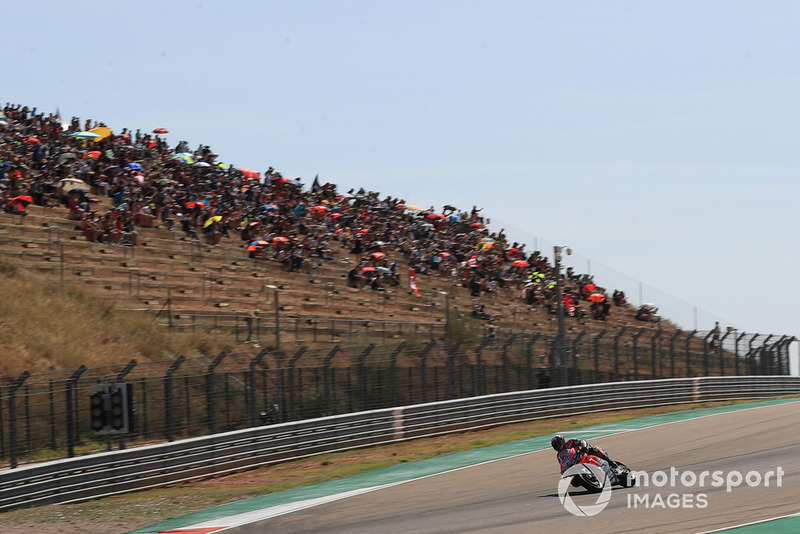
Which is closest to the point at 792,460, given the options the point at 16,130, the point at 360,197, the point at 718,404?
the point at 718,404

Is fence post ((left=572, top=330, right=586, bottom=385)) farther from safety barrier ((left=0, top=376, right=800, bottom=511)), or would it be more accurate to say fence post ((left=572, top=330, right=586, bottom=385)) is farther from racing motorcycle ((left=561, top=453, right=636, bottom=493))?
racing motorcycle ((left=561, top=453, right=636, bottom=493))

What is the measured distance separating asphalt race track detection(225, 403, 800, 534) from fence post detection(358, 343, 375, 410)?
5.74m

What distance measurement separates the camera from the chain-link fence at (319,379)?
18.0 m

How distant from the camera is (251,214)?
39312 mm

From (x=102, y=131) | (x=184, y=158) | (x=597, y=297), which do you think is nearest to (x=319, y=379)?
(x=102, y=131)

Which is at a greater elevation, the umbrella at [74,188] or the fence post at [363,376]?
the umbrella at [74,188]

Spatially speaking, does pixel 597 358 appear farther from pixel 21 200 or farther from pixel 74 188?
pixel 21 200

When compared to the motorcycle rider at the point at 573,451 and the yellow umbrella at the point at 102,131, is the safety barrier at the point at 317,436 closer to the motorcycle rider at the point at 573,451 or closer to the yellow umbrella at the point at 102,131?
the motorcycle rider at the point at 573,451

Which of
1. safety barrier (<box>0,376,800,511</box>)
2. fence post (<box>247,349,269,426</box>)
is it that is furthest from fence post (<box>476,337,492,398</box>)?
fence post (<box>247,349,269,426</box>)

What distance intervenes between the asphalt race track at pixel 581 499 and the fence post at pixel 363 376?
18.8ft

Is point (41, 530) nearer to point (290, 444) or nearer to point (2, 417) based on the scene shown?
point (2, 417)

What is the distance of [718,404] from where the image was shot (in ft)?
105

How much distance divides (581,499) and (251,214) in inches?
1120

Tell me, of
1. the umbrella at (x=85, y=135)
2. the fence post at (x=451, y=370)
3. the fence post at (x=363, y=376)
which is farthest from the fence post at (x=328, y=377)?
the umbrella at (x=85, y=135)
